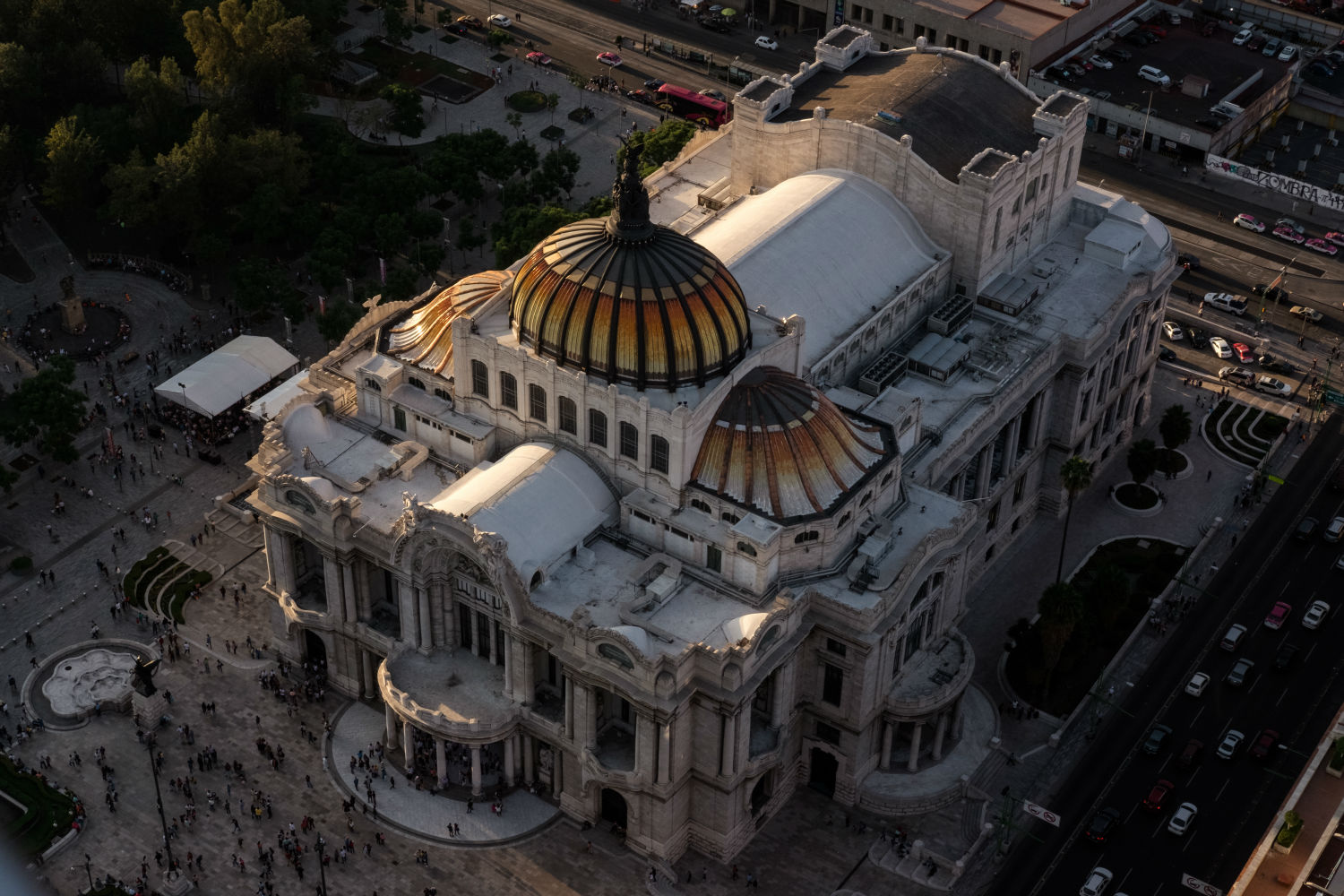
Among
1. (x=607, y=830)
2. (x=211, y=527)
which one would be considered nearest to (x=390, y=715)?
(x=607, y=830)

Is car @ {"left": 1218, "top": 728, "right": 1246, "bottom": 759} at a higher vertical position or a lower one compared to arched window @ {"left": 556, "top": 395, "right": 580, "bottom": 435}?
lower

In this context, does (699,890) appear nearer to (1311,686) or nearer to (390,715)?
(390,715)

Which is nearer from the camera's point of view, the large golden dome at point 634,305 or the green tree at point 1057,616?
the large golden dome at point 634,305

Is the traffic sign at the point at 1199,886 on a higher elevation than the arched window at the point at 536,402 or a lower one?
lower

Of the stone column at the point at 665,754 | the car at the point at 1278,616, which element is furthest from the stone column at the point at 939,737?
the car at the point at 1278,616

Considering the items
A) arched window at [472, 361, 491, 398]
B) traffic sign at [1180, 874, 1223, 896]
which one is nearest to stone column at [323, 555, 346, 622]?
arched window at [472, 361, 491, 398]

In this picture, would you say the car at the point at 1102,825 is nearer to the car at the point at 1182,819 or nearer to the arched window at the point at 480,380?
the car at the point at 1182,819

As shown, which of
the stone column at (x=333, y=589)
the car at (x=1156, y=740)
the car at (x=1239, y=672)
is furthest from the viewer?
the car at (x=1239, y=672)

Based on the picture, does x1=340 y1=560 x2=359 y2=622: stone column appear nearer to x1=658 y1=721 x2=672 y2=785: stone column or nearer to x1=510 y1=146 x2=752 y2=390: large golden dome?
x1=510 y1=146 x2=752 y2=390: large golden dome
